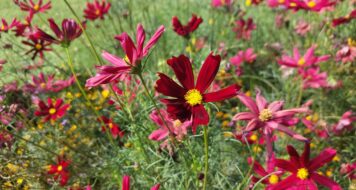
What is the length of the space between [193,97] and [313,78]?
1.11m

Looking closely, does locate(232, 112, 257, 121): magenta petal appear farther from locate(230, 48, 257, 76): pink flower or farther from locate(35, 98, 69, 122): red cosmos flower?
locate(230, 48, 257, 76): pink flower

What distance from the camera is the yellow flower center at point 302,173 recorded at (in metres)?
0.93

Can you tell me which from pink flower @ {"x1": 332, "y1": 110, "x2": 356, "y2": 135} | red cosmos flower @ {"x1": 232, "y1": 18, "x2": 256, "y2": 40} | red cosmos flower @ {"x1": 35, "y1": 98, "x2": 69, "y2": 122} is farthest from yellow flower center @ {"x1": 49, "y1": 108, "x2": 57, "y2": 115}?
red cosmos flower @ {"x1": 232, "y1": 18, "x2": 256, "y2": 40}

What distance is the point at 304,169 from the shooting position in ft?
3.09

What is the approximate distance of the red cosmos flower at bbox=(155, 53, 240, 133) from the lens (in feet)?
2.26

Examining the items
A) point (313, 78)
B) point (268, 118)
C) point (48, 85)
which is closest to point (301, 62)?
point (313, 78)

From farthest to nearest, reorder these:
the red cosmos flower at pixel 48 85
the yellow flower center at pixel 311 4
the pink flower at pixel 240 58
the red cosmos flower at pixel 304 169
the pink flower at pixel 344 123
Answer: the pink flower at pixel 240 58 → the red cosmos flower at pixel 48 85 → the yellow flower center at pixel 311 4 → the pink flower at pixel 344 123 → the red cosmos flower at pixel 304 169

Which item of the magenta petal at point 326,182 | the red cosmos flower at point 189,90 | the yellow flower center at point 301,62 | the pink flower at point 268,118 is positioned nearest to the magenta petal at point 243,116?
the pink flower at point 268,118

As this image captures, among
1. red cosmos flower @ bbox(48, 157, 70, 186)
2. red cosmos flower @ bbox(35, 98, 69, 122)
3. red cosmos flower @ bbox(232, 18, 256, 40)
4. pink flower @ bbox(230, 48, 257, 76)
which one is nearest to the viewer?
red cosmos flower @ bbox(48, 157, 70, 186)

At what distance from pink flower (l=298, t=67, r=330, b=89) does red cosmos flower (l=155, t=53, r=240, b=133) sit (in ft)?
3.32

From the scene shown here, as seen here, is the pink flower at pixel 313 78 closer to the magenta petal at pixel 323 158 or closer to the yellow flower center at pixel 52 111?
the magenta petal at pixel 323 158

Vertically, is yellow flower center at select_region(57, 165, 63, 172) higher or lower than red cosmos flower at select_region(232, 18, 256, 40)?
lower

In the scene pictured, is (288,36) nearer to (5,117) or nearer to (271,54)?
(271,54)

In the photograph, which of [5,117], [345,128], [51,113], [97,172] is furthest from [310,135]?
[5,117]
